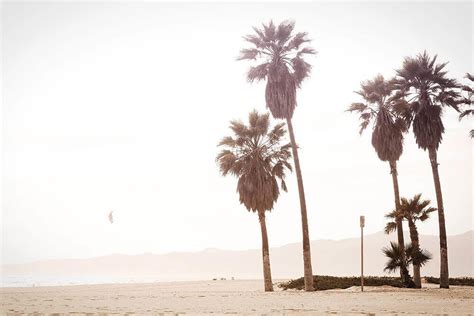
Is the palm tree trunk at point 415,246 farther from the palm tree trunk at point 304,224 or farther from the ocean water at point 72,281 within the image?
the ocean water at point 72,281

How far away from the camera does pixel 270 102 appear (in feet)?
95.4

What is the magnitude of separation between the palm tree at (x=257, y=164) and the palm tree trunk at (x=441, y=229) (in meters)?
9.56

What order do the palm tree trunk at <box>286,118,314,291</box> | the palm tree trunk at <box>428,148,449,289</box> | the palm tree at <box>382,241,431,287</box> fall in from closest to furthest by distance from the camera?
the palm tree trunk at <box>286,118,314,291</box> < the palm tree at <box>382,241,431,287</box> < the palm tree trunk at <box>428,148,449,289</box>

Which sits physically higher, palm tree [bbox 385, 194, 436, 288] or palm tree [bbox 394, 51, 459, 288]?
palm tree [bbox 394, 51, 459, 288]

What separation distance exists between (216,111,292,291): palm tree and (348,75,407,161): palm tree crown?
21.4 feet

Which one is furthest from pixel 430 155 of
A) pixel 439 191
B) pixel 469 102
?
pixel 469 102

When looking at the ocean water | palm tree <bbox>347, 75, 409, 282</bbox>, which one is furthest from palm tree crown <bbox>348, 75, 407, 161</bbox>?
the ocean water

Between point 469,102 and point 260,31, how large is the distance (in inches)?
589

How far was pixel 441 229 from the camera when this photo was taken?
28.0 m

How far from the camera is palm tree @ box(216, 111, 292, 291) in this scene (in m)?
28.3

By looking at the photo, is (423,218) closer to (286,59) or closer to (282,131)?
(282,131)

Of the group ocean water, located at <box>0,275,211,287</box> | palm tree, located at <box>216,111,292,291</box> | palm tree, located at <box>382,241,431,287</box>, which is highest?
palm tree, located at <box>216,111,292,291</box>

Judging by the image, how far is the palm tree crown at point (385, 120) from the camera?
29.8 metres

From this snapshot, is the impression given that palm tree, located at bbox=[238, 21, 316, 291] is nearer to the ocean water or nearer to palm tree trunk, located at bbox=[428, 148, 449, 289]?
palm tree trunk, located at bbox=[428, 148, 449, 289]
